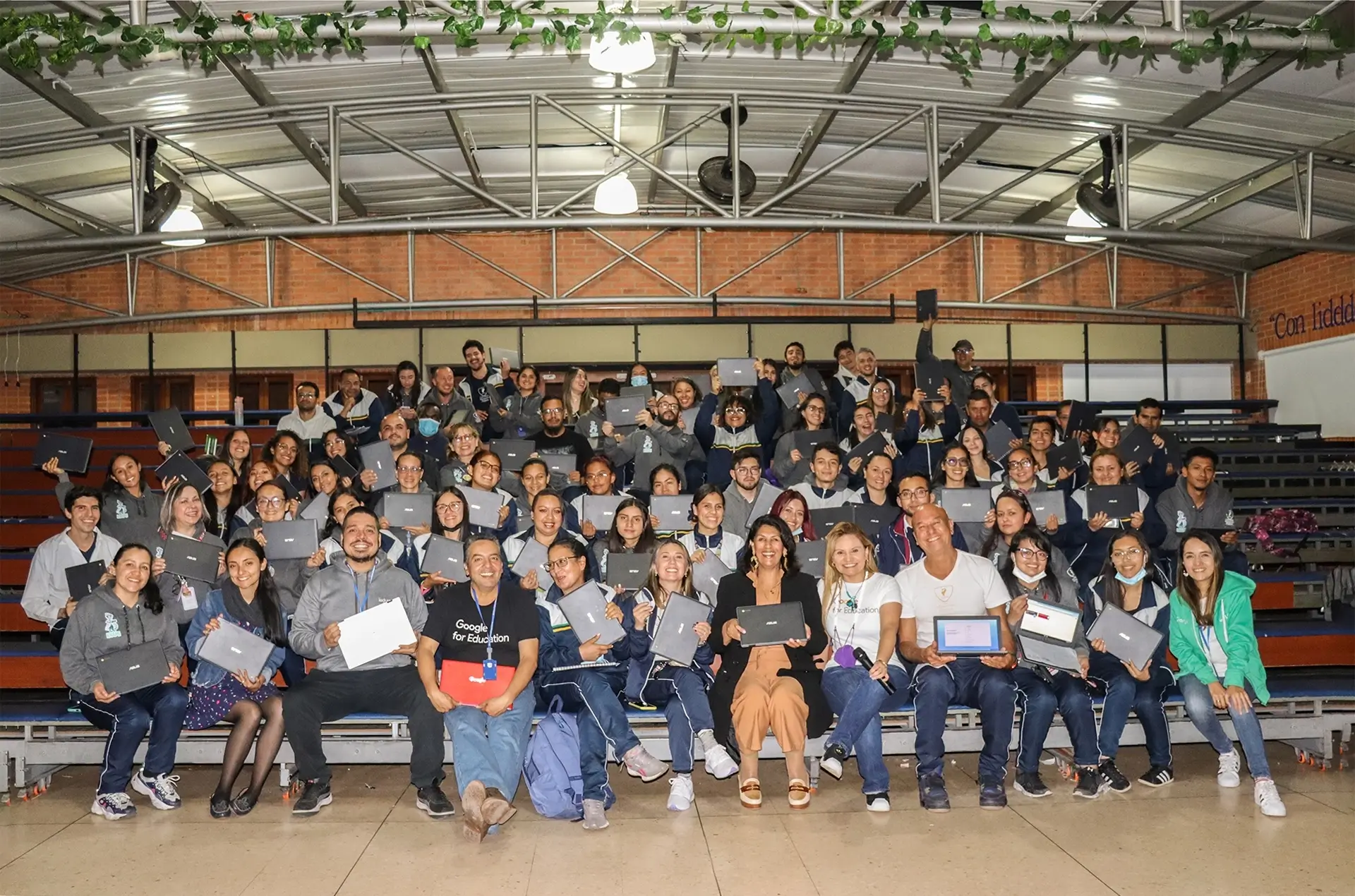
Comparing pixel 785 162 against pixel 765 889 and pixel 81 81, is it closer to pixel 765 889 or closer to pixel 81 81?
pixel 81 81

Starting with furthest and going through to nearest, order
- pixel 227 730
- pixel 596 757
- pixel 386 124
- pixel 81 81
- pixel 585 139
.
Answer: pixel 585 139
pixel 386 124
pixel 81 81
pixel 227 730
pixel 596 757

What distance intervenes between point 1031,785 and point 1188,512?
281cm

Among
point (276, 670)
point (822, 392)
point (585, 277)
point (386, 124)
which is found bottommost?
point (276, 670)

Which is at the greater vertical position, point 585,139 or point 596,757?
point 585,139

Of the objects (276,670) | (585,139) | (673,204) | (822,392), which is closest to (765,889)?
(276,670)

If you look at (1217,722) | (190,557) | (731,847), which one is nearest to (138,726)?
(190,557)

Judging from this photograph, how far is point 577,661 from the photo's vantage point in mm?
5270

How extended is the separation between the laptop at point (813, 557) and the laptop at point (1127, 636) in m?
1.33

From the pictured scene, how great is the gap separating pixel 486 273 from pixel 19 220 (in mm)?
4769

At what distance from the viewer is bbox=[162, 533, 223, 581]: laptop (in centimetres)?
552

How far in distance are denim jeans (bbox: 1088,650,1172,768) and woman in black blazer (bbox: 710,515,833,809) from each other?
130 cm

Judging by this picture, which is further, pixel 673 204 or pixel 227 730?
pixel 673 204

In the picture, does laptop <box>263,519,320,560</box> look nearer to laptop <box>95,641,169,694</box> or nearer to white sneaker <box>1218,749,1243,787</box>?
laptop <box>95,641,169,694</box>

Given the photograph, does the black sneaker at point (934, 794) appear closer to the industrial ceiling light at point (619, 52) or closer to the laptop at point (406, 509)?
the laptop at point (406, 509)
